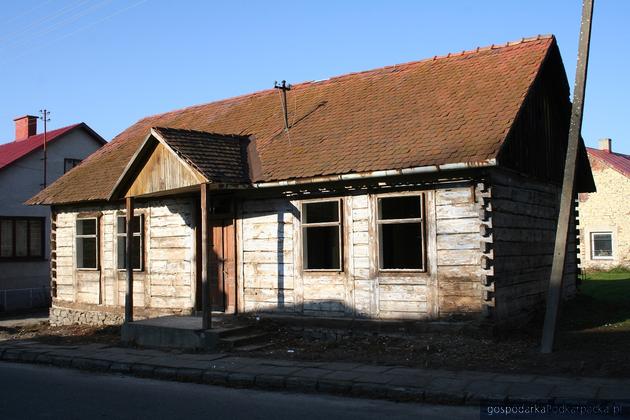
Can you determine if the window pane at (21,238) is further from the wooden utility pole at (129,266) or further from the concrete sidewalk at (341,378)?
the concrete sidewalk at (341,378)

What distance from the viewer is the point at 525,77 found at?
13016mm

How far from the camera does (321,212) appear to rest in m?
13.3

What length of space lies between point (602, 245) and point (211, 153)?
78.7 feet

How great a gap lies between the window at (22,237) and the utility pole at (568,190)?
70.0 ft

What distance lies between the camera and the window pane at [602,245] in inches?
1224

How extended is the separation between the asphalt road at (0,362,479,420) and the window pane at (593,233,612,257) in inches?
1037

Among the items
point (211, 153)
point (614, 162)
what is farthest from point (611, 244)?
point (211, 153)

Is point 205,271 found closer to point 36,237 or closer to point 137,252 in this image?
point 137,252

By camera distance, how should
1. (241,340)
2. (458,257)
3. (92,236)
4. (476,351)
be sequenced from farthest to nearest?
(92,236), (241,340), (458,257), (476,351)

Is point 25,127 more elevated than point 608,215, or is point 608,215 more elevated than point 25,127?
point 25,127

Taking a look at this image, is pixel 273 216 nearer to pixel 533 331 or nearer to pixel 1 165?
pixel 533 331

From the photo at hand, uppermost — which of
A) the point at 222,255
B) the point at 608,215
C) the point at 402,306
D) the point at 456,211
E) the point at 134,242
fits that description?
the point at 608,215

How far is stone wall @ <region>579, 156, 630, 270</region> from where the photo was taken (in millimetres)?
30375

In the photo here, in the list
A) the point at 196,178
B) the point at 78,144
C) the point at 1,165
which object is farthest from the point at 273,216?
the point at 78,144
